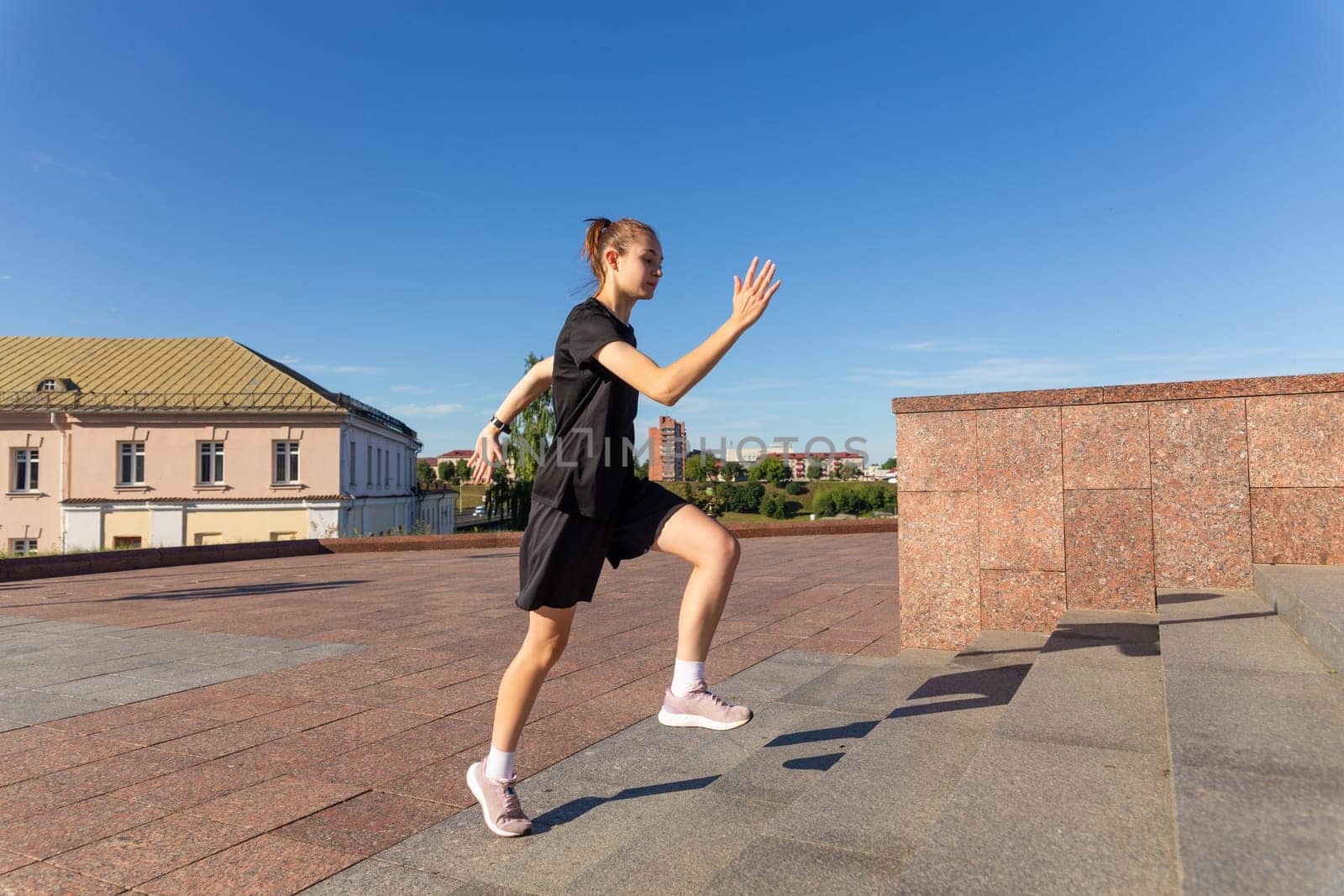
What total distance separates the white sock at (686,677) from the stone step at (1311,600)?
82.6 inches

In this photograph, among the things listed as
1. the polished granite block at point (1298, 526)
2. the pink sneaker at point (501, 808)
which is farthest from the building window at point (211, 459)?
the polished granite block at point (1298, 526)

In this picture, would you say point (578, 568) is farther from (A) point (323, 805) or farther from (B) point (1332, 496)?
(B) point (1332, 496)

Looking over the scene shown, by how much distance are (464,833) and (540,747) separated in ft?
2.94

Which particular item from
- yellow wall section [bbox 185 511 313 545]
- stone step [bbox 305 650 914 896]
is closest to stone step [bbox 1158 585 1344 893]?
stone step [bbox 305 650 914 896]

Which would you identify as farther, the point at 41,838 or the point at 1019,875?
the point at 41,838

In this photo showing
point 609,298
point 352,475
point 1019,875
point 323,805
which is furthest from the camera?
point 352,475

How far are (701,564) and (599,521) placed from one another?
36cm

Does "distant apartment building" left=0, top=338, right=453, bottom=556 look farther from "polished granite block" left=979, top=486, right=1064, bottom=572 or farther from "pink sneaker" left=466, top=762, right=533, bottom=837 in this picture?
"pink sneaker" left=466, top=762, right=533, bottom=837

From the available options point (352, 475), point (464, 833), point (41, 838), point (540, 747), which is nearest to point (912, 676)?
point (540, 747)

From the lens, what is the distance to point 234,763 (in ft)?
11.3

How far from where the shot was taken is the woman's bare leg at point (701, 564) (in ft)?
8.80

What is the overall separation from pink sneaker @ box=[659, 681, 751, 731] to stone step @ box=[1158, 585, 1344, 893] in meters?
1.24

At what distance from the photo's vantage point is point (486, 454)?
291 cm

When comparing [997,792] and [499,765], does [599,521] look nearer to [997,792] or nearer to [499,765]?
[499,765]
